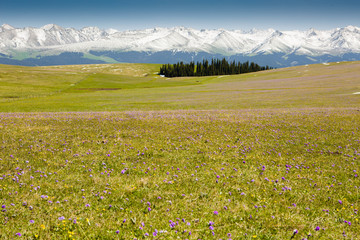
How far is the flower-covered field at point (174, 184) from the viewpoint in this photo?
677 centimetres

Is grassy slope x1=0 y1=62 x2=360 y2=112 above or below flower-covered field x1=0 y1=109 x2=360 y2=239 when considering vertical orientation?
above

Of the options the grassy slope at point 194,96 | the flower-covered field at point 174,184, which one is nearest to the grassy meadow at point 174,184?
the flower-covered field at point 174,184

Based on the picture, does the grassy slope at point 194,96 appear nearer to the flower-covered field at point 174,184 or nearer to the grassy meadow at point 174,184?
the grassy meadow at point 174,184

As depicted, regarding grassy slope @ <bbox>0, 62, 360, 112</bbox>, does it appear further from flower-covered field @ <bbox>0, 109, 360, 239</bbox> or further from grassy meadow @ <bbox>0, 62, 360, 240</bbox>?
flower-covered field @ <bbox>0, 109, 360, 239</bbox>

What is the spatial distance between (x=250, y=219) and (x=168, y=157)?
6.36 m

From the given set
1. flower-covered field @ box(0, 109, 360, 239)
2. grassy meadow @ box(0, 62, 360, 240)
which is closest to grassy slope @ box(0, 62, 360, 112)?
grassy meadow @ box(0, 62, 360, 240)

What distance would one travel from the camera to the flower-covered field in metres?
6.77

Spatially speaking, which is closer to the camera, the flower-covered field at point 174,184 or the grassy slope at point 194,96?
the flower-covered field at point 174,184

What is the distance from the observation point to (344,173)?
452 inches

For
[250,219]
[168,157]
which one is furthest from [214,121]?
[250,219]

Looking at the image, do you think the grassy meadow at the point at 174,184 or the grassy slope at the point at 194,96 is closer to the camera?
the grassy meadow at the point at 174,184

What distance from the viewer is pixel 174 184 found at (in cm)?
965

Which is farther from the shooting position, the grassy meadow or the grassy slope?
the grassy slope

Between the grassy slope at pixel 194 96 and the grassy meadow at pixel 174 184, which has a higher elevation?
the grassy slope at pixel 194 96
